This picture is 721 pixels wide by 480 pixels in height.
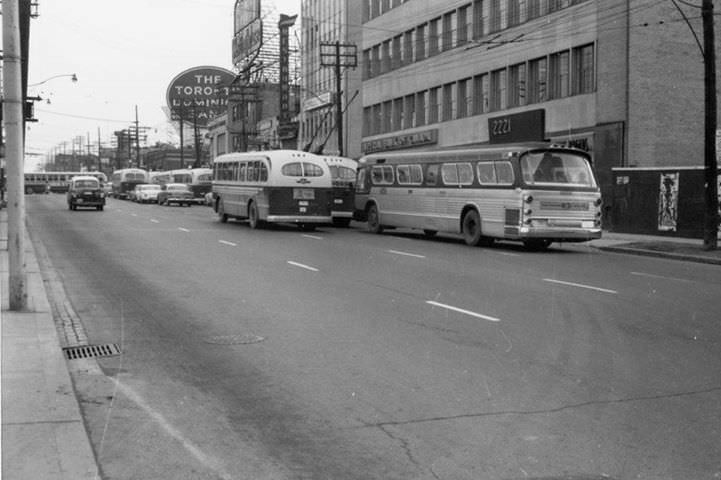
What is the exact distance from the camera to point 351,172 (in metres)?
33.4

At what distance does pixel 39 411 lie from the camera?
19.9 ft

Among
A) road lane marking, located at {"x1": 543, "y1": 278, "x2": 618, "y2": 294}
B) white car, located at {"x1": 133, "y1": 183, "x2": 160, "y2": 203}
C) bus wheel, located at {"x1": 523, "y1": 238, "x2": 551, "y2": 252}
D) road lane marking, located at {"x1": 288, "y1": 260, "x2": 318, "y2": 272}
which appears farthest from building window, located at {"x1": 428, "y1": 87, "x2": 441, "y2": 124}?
road lane marking, located at {"x1": 543, "y1": 278, "x2": 618, "y2": 294}

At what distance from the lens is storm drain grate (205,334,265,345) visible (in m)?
9.01

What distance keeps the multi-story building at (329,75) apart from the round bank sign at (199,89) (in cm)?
1894

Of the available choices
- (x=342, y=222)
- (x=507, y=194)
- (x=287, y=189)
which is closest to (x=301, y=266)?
(x=507, y=194)

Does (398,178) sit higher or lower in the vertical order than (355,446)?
higher

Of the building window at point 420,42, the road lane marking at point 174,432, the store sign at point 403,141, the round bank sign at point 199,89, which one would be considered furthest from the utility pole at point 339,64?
the road lane marking at point 174,432

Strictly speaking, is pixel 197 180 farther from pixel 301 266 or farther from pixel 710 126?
pixel 301 266

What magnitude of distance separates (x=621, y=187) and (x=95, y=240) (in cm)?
1733

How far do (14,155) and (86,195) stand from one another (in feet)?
123

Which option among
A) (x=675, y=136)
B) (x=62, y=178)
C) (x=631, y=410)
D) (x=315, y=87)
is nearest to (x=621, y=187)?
(x=675, y=136)

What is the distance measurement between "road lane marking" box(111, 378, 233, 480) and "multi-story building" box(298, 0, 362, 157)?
4418 centimetres

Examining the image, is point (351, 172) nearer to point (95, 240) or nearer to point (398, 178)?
point (398, 178)

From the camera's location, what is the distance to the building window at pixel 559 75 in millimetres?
35656
